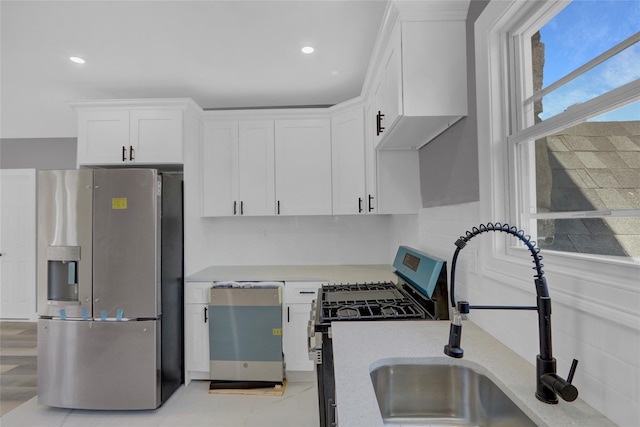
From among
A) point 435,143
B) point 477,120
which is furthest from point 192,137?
point 477,120

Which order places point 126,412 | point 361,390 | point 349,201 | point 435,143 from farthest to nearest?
point 349,201 → point 126,412 → point 435,143 → point 361,390

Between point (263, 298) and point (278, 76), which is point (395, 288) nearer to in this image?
point (263, 298)

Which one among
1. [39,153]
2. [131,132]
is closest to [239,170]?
[131,132]

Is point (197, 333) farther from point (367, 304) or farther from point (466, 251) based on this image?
point (466, 251)

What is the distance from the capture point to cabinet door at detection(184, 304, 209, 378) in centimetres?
271

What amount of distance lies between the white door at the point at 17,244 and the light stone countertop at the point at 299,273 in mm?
2986

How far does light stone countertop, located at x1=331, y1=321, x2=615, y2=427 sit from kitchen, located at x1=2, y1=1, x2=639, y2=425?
0.05m

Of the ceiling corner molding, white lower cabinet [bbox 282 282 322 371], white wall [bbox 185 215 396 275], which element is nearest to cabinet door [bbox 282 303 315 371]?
white lower cabinet [bbox 282 282 322 371]

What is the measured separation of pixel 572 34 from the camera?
3.33 ft

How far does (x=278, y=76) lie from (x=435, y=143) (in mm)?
1433

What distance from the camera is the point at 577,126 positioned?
100 centimetres

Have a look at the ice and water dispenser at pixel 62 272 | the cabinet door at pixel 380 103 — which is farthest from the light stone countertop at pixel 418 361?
the ice and water dispenser at pixel 62 272

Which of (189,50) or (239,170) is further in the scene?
(239,170)

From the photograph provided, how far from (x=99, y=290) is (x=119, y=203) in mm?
637
